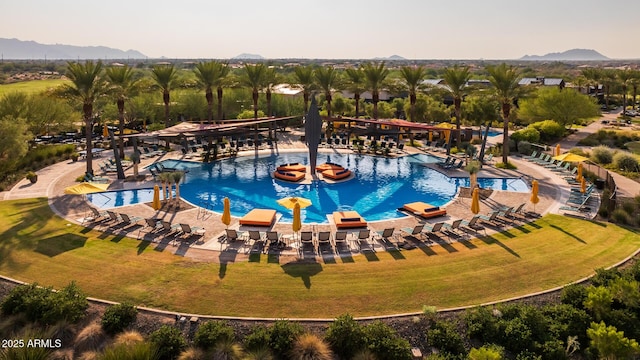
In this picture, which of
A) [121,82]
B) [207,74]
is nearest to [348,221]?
[121,82]

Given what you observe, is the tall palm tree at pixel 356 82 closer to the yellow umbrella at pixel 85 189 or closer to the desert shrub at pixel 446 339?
the yellow umbrella at pixel 85 189

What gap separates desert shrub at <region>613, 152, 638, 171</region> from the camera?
101ft

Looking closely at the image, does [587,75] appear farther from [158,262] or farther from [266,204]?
[158,262]

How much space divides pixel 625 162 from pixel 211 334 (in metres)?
33.2

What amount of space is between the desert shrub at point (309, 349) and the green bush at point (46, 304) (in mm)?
6878

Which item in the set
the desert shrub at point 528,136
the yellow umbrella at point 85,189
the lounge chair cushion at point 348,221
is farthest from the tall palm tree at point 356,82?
the yellow umbrella at point 85,189

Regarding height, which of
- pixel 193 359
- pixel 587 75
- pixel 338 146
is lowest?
pixel 193 359

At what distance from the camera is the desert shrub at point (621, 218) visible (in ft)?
66.6

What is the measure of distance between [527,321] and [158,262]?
1322 cm

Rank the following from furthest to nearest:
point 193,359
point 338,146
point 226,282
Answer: point 338,146, point 226,282, point 193,359

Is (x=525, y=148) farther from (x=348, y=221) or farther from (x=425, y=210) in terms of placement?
(x=348, y=221)

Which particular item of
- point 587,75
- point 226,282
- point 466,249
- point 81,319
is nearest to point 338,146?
point 466,249

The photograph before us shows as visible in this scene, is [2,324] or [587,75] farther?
[587,75]

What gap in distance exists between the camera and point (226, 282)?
1472 centimetres
